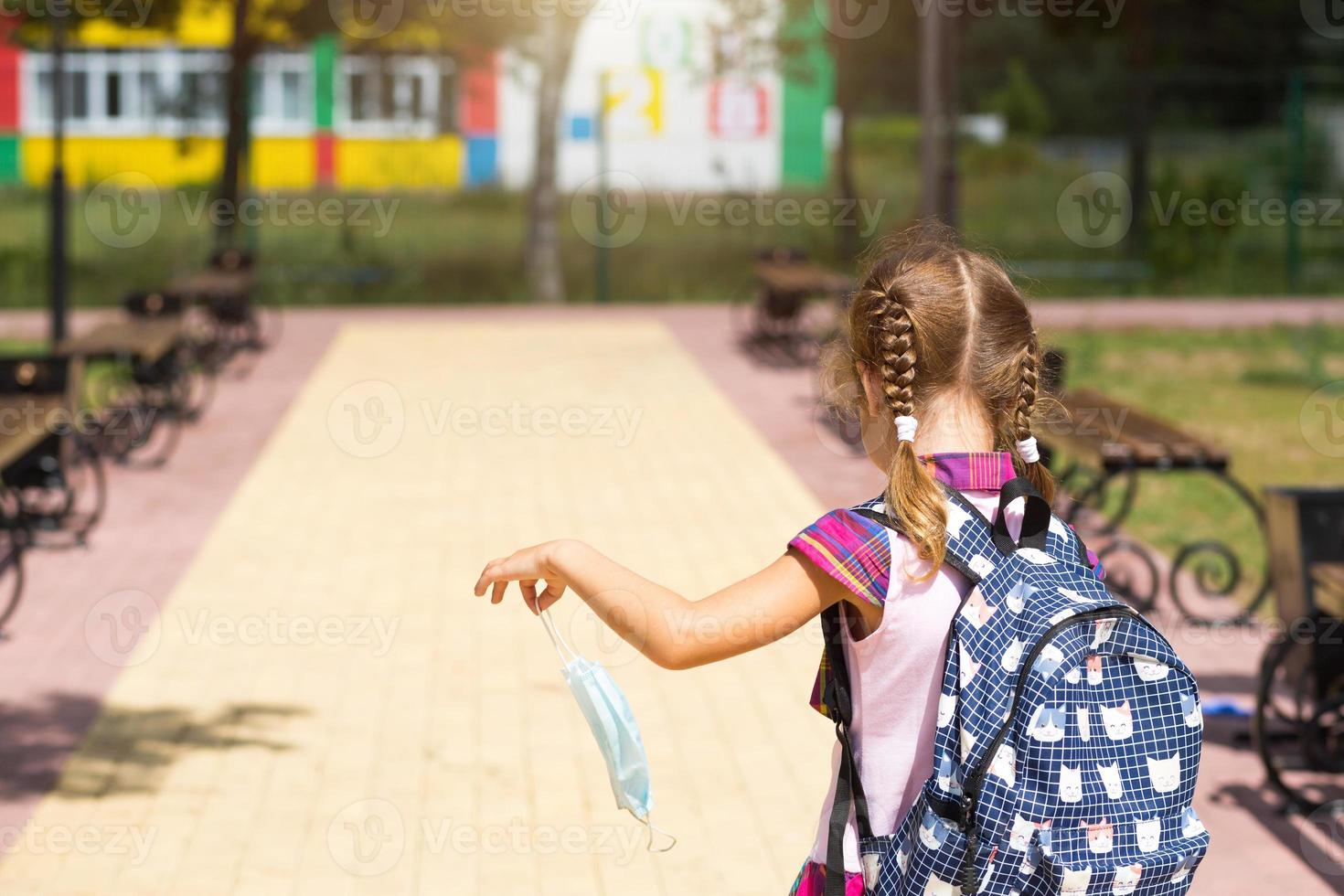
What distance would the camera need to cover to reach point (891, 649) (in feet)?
7.16

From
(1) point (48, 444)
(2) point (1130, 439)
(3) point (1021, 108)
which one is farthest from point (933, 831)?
(3) point (1021, 108)

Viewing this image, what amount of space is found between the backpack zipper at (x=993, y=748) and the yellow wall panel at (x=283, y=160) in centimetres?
4065

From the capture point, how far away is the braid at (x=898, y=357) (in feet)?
7.22

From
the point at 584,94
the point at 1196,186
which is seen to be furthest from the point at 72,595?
the point at 584,94

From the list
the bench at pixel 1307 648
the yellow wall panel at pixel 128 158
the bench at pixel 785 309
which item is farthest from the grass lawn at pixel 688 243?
the bench at pixel 1307 648

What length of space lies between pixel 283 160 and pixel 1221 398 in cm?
3104

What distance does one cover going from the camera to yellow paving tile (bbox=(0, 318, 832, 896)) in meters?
4.80

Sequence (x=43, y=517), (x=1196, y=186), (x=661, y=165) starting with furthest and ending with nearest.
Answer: (x=661, y=165), (x=1196, y=186), (x=43, y=517)

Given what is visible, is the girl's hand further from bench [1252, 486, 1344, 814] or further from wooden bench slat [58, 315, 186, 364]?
wooden bench slat [58, 315, 186, 364]

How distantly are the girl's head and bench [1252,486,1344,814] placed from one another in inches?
126

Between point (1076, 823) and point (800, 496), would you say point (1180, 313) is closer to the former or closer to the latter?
point (800, 496)

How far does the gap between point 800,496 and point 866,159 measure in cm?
3242

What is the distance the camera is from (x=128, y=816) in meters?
5.09

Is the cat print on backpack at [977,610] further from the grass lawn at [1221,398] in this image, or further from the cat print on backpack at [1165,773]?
the grass lawn at [1221,398]
